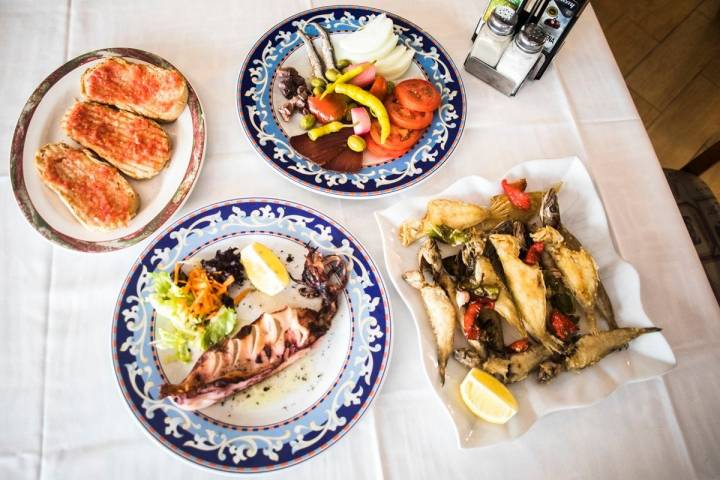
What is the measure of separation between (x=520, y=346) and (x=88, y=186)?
153cm

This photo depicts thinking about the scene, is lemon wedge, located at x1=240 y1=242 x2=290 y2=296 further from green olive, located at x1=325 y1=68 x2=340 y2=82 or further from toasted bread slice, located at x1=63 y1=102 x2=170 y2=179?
green olive, located at x1=325 y1=68 x2=340 y2=82

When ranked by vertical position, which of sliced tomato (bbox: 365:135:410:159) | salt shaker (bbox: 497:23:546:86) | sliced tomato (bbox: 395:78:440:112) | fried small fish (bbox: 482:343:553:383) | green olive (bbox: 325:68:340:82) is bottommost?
fried small fish (bbox: 482:343:553:383)

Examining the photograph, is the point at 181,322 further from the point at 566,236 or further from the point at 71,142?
the point at 566,236

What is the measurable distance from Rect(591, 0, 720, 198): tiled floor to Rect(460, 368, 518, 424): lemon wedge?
8.91 feet

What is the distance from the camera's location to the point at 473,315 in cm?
154

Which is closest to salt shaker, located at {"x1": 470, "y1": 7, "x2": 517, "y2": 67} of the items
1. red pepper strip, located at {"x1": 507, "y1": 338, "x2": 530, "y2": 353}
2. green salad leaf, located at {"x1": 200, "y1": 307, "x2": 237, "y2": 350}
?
red pepper strip, located at {"x1": 507, "y1": 338, "x2": 530, "y2": 353}

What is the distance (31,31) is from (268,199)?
1253mm

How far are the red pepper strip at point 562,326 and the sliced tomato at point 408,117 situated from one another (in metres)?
0.84

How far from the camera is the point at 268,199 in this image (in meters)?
1.68

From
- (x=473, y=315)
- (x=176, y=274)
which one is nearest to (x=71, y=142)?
(x=176, y=274)

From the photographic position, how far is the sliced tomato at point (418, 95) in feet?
6.03

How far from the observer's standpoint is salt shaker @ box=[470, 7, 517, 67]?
177cm

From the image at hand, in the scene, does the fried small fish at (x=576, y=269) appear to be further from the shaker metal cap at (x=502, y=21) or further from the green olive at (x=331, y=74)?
the green olive at (x=331, y=74)

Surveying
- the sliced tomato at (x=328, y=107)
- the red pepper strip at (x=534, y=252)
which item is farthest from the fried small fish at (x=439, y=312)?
the sliced tomato at (x=328, y=107)
